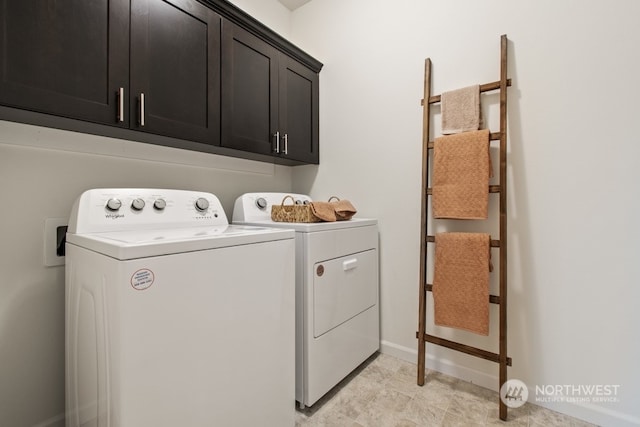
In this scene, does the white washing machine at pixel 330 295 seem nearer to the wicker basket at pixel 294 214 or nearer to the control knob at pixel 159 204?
the wicker basket at pixel 294 214

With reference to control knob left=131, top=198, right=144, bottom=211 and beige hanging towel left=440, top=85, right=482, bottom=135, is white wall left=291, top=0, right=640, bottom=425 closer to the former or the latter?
beige hanging towel left=440, top=85, right=482, bottom=135

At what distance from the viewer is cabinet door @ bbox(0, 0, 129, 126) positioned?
2.94 ft

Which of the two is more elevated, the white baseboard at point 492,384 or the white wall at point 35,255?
the white wall at point 35,255

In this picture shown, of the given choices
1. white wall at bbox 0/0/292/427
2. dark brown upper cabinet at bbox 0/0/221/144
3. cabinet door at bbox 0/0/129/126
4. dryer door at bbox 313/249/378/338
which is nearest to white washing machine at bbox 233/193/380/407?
dryer door at bbox 313/249/378/338

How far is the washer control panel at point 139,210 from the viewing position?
3.60 ft

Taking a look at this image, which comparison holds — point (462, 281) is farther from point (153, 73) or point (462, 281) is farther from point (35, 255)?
point (35, 255)

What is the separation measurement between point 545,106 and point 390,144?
788 millimetres

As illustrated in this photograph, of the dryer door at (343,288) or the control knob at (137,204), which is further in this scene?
the dryer door at (343,288)

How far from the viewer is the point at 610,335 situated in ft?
4.20

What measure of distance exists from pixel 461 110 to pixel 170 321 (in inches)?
63.7

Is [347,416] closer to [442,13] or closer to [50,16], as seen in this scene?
[50,16]

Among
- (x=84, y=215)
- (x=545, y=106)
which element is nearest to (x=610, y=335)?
(x=545, y=106)

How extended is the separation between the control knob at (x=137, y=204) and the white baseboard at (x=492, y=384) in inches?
63.7

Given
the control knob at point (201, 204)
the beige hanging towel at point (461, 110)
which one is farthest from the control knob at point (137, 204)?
the beige hanging towel at point (461, 110)
